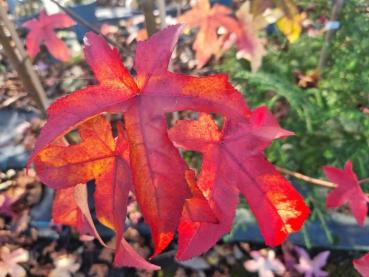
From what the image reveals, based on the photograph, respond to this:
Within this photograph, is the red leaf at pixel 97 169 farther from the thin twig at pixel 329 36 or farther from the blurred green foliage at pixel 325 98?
the thin twig at pixel 329 36

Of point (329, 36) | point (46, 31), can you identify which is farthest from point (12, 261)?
point (329, 36)

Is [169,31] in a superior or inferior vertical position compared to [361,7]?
superior

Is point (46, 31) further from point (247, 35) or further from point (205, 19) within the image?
point (247, 35)

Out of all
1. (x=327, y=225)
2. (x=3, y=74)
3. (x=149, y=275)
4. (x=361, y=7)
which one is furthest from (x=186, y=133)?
(x=3, y=74)

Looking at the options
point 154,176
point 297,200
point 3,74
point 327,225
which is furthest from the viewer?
point 3,74

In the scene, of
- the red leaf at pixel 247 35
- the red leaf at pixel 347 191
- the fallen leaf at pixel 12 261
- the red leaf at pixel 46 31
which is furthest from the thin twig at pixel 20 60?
the red leaf at pixel 347 191

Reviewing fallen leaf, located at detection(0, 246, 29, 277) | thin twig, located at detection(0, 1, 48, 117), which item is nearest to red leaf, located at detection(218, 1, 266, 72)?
thin twig, located at detection(0, 1, 48, 117)

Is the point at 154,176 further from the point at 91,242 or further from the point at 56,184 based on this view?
the point at 91,242

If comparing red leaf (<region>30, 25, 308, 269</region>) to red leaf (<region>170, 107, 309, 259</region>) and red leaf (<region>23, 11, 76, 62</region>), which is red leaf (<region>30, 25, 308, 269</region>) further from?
red leaf (<region>23, 11, 76, 62</region>)
